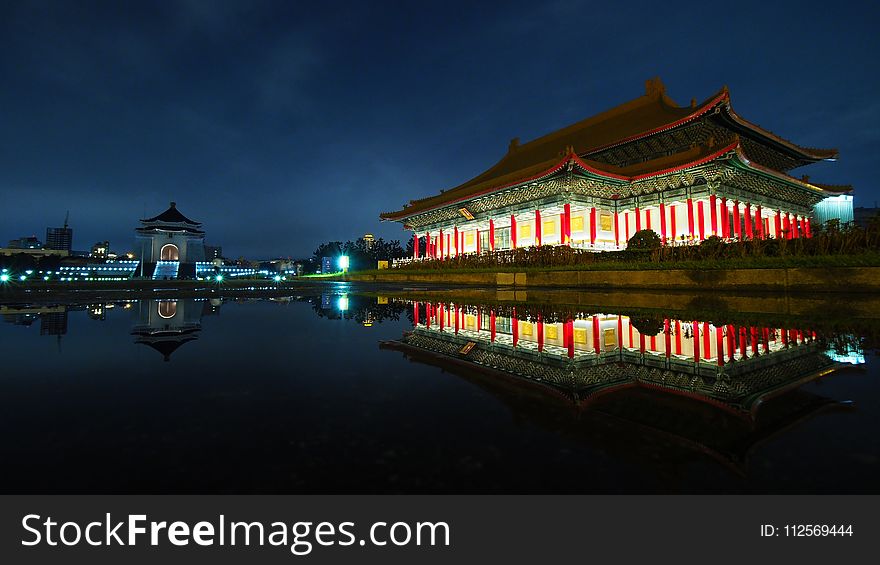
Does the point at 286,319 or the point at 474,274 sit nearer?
the point at 286,319

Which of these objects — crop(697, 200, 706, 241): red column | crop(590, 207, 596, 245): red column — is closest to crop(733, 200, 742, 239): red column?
crop(697, 200, 706, 241): red column

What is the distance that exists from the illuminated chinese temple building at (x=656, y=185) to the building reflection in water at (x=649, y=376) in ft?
46.9

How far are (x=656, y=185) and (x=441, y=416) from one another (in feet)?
68.6

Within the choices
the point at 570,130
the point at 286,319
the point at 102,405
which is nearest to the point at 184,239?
the point at 570,130

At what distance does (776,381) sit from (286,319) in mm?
5112

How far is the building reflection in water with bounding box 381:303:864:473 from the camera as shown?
4.94 ft

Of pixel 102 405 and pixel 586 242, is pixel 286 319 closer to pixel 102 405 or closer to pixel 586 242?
pixel 102 405

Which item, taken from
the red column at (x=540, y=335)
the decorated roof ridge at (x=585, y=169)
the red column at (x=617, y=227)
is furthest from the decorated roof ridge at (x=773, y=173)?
the red column at (x=540, y=335)

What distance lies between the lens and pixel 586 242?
20.1 m

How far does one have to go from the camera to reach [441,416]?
1.69 meters

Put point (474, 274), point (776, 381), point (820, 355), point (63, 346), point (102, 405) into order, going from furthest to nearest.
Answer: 1. point (474, 274)
2. point (63, 346)
3. point (820, 355)
4. point (776, 381)
5. point (102, 405)

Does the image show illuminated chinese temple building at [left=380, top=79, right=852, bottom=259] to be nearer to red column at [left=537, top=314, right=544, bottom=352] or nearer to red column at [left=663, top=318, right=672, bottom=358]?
red column at [left=663, top=318, right=672, bottom=358]

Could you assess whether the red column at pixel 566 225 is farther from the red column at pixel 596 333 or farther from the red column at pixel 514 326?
the red column at pixel 596 333

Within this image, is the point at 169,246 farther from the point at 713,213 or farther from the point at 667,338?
the point at 667,338
